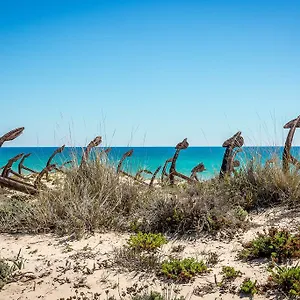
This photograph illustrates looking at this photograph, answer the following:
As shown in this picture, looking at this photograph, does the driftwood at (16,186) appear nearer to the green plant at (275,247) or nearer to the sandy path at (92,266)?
the sandy path at (92,266)

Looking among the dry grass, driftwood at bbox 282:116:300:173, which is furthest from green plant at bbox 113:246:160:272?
driftwood at bbox 282:116:300:173

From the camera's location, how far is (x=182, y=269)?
4434 millimetres

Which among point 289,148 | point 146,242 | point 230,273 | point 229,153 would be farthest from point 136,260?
point 289,148

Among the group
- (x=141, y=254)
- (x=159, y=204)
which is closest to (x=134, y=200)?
(x=159, y=204)

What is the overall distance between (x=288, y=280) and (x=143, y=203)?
2.95 m

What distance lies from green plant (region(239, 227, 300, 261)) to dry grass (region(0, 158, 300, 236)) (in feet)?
2.59

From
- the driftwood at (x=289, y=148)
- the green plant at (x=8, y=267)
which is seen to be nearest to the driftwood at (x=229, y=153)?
the driftwood at (x=289, y=148)

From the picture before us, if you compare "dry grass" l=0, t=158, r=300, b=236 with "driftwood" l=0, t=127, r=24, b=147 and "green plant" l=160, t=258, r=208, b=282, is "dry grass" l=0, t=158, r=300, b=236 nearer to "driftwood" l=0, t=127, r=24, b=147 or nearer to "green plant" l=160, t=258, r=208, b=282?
"driftwood" l=0, t=127, r=24, b=147

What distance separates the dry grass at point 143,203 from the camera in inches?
228

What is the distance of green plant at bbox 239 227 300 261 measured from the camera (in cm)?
460

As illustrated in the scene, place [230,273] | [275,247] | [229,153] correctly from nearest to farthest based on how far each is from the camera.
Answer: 1. [230,273]
2. [275,247]
3. [229,153]

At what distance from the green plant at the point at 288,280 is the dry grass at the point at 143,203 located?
1.56 m

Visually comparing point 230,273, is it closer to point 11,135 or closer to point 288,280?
point 288,280

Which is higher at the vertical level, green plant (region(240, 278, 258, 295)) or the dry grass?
the dry grass
